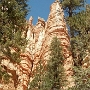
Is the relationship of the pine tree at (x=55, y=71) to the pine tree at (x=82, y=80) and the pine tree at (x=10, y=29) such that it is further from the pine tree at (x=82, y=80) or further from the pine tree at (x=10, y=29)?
the pine tree at (x=10, y=29)

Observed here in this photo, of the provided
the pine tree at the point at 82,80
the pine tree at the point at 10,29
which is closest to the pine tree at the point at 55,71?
the pine tree at the point at 82,80

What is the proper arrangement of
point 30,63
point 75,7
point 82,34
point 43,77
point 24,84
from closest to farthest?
point 82,34
point 75,7
point 43,77
point 24,84
point 30,63

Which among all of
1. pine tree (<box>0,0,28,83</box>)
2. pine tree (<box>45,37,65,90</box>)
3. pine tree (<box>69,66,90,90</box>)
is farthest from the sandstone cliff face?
pine tree (<box>0,0,28,83</box>)

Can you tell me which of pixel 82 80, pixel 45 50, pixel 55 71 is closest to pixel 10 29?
pixel 82 80

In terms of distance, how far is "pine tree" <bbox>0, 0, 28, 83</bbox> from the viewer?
51.9ft

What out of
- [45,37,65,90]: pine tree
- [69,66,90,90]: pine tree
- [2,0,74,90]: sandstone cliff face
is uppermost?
[2,0,74,90]: sandstone cliff face

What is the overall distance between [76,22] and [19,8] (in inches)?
261

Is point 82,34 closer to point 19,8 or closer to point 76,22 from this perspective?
point 76,22

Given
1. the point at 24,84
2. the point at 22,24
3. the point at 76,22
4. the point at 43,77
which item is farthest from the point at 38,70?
the point at 22,24

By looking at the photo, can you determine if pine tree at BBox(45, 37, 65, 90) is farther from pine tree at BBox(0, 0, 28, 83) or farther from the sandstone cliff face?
pine tree at BBox(0, 0, 28, 83)

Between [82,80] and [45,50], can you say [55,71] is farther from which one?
[45,50]

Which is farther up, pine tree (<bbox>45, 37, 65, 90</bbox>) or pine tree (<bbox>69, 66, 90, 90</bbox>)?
pine tree (<bbox>45, 37, 65, 90</bbox>)

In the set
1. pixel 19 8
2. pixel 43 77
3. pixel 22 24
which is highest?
pixel 19 8

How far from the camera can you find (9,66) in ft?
110
